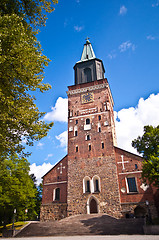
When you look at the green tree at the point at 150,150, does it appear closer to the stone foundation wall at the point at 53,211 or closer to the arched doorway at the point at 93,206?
the arched doorway at the point at 93,206

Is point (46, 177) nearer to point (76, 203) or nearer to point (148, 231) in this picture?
point (76, 203)

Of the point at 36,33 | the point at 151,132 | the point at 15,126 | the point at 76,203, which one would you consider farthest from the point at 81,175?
the point at 36,33

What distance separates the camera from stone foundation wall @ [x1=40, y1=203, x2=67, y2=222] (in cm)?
2470

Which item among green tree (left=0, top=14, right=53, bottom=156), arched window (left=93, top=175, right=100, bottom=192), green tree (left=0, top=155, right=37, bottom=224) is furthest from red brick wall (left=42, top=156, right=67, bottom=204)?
green tree (left=0, top=14, right=53, bottom=156)

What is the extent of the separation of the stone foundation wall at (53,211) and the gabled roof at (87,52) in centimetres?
2416

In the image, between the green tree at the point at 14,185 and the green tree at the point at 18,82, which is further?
the green tree at the point at 14,185

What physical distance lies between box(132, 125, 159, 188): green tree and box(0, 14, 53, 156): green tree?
9910 millimetres

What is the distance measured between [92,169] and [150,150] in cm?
993

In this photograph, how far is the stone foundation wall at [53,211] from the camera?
81.0 feet

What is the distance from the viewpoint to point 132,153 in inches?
996

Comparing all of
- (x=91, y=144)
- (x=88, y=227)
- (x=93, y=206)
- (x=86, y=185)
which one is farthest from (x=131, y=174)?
(x=88, y=227)

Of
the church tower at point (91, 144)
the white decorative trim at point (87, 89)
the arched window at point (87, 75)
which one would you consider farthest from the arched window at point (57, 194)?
the arched window at point (87, 75)

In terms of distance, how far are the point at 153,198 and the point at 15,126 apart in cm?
1915

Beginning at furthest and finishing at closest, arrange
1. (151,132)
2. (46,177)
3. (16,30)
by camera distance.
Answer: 1. (46,177)
2. (151,132)
3. (16,30)
